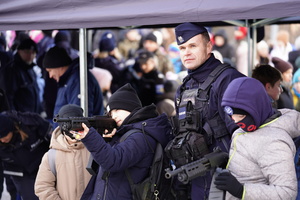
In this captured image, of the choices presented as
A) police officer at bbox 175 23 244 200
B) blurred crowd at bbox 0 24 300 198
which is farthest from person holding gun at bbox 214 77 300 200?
blurred crowd at bbox 0 24 300 198

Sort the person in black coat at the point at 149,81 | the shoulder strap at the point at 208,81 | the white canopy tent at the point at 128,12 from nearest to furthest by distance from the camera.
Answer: the white canopy tent at the point at 128,12, the shoulder strap at the point at 208,81, the person in black coat at the point at 149,81

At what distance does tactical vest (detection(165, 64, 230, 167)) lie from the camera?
336cm

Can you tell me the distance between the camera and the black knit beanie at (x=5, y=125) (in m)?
5.14

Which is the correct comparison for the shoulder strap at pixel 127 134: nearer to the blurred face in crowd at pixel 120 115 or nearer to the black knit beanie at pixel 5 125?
the blurred face in crowd at pixel 120 115

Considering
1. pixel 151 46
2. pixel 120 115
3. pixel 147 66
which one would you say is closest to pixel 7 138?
pixel 120 115

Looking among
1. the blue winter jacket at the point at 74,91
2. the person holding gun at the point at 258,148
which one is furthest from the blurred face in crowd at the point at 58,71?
the person holding gun at the point at 258,148

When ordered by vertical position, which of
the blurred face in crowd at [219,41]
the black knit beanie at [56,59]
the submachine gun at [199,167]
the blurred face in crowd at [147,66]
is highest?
the black knit beanie at [56,59]

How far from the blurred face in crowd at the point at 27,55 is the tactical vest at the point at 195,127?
13.3ft

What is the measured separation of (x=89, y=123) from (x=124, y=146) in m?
0.27

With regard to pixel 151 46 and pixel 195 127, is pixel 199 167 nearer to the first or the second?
pixel 195 127

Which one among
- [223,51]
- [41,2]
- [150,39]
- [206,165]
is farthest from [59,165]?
[223,51]

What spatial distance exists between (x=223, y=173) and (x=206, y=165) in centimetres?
11

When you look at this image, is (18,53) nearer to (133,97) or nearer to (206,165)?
(133,97)

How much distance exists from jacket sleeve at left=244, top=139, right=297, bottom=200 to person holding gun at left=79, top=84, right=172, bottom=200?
2.94 ft
